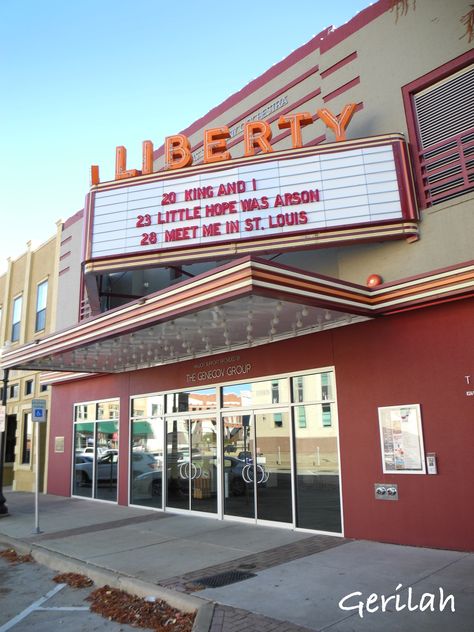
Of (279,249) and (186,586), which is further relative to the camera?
(279,249)

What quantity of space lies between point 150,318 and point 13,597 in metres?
4.56

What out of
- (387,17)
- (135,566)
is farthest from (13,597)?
(387,17)

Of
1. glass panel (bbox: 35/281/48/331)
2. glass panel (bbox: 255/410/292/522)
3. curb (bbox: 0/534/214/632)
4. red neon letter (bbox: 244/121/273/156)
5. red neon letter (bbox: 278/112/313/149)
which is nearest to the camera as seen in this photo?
curb (bbox: 0/534/214/632)

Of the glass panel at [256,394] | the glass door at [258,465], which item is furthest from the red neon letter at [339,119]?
the glass door at [258,465]

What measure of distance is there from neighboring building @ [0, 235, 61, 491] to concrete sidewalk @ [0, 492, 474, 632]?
29.6 ft

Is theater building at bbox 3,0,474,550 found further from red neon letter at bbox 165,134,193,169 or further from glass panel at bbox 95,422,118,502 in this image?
glass panel at bbox 95,422,118,502

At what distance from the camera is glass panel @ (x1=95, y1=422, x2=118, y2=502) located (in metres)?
15.8

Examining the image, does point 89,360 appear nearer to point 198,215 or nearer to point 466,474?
point 198,215

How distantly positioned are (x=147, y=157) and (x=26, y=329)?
39.0ft

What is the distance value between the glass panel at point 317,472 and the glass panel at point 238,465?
51.7 inches

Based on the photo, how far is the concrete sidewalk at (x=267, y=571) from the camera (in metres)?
5.49

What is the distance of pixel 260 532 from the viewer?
10219 mm

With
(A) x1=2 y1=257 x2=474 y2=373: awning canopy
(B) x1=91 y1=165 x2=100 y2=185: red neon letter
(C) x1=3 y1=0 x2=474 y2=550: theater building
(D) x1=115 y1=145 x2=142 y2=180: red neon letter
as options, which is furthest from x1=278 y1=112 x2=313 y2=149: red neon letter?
(B) x1=91 y1=165 x2=100 y2=185: red neon letter

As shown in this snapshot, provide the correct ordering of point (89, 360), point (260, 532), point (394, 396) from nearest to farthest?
point (394, 396), point (260, 532), point (89, 360)
